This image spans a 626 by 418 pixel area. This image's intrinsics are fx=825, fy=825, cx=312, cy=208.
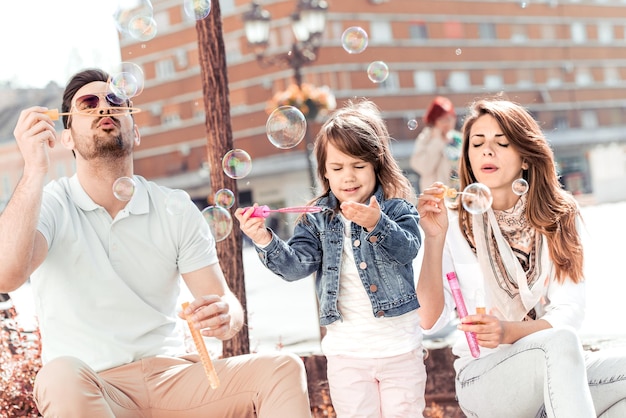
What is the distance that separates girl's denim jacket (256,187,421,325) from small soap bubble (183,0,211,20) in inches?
34.5

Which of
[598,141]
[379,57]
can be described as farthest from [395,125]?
[598,141]

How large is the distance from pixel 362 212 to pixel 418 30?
25.7 metres

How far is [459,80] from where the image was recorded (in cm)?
2728

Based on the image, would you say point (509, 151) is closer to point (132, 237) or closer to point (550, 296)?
point (550, 296)

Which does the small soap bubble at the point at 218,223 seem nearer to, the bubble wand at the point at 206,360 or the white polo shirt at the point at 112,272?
the white polo shirt at the point at 112,272

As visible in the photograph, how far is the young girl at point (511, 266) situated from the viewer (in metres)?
1.96

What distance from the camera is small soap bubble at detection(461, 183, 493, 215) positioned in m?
2.09

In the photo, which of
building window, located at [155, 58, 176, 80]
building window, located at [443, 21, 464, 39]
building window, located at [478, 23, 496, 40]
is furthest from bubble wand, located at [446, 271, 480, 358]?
building window, located at [478, 23, 496, 40]

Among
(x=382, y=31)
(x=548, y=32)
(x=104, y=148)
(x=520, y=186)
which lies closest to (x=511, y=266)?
(x=520, y=186)

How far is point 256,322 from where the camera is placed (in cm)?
701

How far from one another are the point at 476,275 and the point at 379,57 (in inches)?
973

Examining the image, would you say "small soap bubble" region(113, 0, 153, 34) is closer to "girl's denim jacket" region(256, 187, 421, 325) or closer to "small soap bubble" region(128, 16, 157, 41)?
"small soap bubble" region(128, 16, 157, 41)

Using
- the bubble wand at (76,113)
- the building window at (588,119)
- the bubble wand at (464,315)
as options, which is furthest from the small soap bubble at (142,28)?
the building window at (588,119)

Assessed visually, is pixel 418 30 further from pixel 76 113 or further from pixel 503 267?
pixel 76 113
